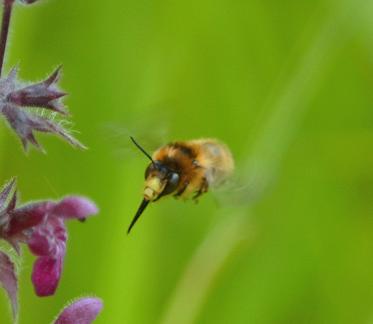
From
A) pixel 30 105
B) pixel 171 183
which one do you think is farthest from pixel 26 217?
pixel 171 183

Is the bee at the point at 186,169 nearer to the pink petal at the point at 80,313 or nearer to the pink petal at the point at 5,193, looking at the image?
the pink petal at the point at 80,313

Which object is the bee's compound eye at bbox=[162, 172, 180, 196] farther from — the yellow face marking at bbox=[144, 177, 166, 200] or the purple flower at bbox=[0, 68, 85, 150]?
the purple flower at bbox=[0, 68, 85, 150]

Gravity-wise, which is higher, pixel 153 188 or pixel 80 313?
pixel 153 188

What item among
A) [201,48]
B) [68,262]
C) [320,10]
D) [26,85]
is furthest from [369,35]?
[26,85]

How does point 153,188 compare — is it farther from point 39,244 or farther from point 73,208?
point 39,244

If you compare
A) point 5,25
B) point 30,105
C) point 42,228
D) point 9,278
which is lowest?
point 9,278

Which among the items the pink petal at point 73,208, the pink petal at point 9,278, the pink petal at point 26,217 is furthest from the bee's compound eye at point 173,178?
the pink petal at point 9,278
